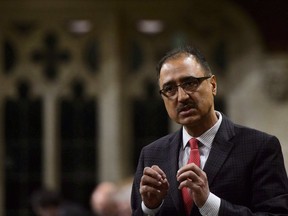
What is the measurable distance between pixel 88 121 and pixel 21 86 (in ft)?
2.20

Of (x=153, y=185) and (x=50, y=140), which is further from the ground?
(x=50, y=140)

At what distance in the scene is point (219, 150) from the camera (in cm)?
296

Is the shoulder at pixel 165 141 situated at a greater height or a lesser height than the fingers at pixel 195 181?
greater

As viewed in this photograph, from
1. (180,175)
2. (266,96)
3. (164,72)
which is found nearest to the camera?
(180,175)

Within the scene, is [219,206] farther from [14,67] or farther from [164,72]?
[14,67]

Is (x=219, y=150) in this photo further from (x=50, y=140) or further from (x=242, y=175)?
(x=50, y=140)

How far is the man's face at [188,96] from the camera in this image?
2.90m

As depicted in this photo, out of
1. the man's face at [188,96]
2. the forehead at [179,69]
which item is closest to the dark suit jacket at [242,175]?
the man's face at [188,96]

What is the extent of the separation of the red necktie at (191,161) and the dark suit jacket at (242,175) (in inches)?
0.6

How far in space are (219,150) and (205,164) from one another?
0.06 metres

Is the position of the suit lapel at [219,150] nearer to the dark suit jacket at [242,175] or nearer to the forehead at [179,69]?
the dark suit jacket at [242,175]

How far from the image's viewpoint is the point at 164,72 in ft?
9.75

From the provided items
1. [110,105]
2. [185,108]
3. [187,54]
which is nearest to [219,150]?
[185,108]

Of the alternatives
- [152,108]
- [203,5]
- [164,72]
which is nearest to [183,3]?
[203,5]
